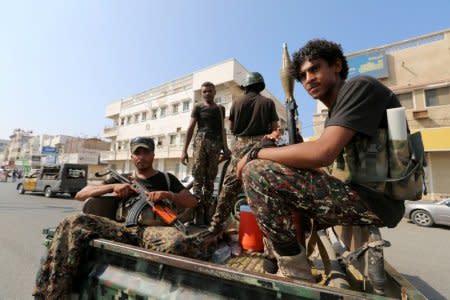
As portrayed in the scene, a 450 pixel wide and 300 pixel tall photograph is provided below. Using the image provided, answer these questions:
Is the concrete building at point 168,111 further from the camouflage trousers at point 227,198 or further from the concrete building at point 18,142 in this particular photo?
the concrete building at point 18,142

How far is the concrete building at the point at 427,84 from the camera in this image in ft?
39.2

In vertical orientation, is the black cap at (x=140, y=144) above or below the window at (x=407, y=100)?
below

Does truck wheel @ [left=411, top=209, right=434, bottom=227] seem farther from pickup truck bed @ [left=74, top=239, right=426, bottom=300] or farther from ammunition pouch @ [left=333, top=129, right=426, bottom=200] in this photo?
ammunition pouch @ [left=333, top=129, right=426, bottom=200]

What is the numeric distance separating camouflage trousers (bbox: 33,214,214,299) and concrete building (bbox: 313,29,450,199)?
47.6 ft

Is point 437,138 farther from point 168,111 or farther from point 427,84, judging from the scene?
point 168,111

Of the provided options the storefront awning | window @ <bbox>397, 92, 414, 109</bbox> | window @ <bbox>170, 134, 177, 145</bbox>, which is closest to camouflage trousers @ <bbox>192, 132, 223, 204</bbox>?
the storefront awning

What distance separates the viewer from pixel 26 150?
207 ft

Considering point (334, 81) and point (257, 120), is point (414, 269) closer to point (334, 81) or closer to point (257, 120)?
point (257, 120)

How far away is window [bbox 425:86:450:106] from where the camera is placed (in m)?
12.3

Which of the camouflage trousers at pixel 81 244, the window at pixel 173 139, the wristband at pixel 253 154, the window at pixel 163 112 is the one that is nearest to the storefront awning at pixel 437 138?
the wristband at pixel 253 154

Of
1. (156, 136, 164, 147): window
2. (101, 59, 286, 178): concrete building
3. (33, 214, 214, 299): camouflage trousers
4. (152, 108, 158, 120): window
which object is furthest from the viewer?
(152, 108, 158, 120): window

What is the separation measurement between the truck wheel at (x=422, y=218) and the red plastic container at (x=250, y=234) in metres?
8.40

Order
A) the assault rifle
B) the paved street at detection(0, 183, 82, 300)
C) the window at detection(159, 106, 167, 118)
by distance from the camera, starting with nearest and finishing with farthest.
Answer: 1. the assault rifle
2. the paved street at detection(0, 183, 82, 300)
3. the window at detection(159, 106, 167, 118)

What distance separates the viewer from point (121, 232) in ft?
5.75
